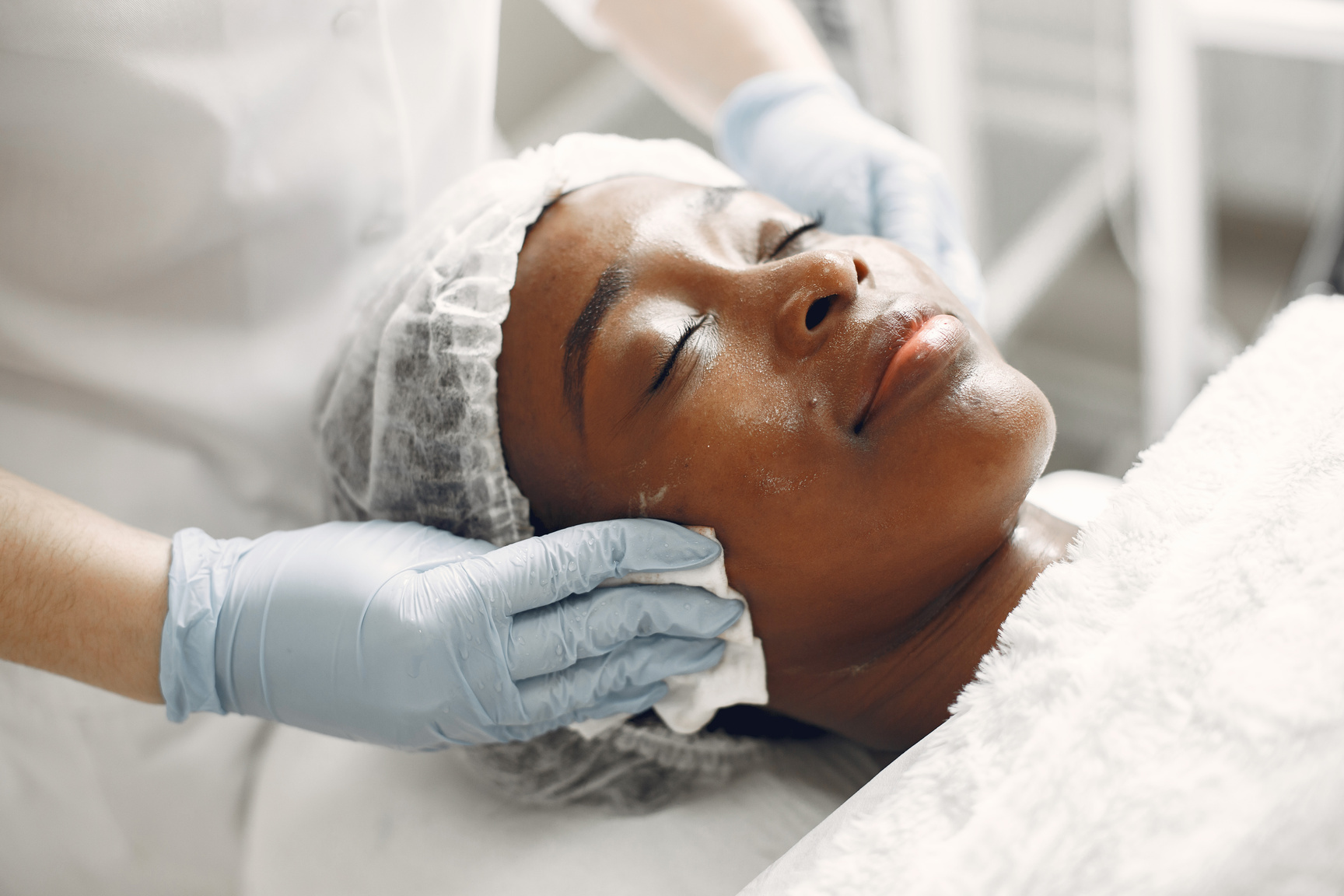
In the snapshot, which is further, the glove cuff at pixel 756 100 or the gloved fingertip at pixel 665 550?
the glove cuff at pixel 756 100

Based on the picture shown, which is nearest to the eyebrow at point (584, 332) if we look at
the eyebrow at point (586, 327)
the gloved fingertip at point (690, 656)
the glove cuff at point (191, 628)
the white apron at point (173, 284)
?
the eyebrow at point (586, 327)

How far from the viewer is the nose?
852mm

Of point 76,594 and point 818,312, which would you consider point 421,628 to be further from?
point 818,312

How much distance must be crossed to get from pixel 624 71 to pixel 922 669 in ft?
6.72

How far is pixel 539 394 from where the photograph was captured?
0.92 meters

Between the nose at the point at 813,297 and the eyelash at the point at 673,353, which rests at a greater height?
the nose at the point at 813,297

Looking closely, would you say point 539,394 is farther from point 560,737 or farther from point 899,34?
point 899,34

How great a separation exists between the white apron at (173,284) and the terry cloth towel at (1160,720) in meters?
0.87

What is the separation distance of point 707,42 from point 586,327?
804 millimetres

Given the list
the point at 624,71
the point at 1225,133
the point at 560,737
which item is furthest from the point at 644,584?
the point at 1225,133

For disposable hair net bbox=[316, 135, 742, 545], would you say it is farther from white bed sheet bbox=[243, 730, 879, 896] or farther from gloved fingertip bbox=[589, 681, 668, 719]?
white bed sheet bbox=[243, 730, 879, 896]

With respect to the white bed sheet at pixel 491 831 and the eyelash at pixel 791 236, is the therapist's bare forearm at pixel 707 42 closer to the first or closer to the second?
the eyelash at pixel 791 236

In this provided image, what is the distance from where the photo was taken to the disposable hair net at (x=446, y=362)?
949mm

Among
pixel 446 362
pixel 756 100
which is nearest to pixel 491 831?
pixel 446 362
